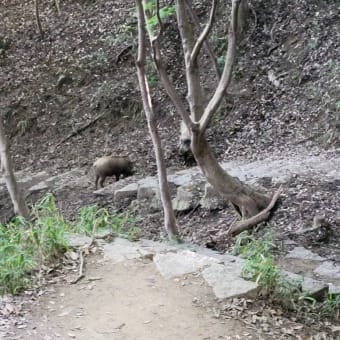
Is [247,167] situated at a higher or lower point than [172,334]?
lower

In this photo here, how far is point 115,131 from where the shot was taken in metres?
13.2

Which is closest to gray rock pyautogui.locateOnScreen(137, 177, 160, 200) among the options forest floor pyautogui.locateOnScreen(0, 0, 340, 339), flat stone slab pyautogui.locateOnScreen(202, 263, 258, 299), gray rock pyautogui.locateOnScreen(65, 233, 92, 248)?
forest floor pyautogui.locateOnScreen(0, 0, 340, 339)

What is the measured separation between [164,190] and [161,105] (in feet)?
21.9

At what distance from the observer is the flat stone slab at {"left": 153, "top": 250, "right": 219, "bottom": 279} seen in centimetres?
469

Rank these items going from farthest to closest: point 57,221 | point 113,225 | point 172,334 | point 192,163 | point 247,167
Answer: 1. point 192,163
2. point 247,167
3. point 113,225
4. point 57,221
5. point 172,334

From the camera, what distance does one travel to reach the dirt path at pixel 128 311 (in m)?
3.86

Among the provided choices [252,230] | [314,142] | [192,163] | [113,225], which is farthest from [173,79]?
[113,225]

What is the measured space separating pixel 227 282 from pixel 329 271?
1831mm

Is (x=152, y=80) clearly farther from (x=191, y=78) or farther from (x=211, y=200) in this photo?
(x=191, y=78)

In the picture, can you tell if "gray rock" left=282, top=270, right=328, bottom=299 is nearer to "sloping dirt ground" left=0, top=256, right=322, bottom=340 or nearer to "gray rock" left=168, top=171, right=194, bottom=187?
"sloping dirt ground" left=0, top=256, right=322, bottom=340

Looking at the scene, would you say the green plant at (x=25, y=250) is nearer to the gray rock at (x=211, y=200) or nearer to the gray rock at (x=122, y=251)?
the gray rock at (x=122, y=251)

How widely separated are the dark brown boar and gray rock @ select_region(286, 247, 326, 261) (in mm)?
5127

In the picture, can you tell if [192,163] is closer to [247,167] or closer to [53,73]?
[247,167]

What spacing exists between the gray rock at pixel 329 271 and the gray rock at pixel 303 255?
0.17 metres
